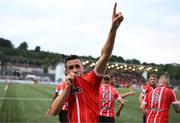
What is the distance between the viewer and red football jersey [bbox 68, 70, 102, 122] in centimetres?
460

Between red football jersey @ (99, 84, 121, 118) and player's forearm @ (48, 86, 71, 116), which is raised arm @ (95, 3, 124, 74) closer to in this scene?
player's forearm @ (48, 86, 71, 116)

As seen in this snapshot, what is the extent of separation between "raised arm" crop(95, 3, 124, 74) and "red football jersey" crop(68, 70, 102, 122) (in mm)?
127

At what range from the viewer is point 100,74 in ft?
15.1

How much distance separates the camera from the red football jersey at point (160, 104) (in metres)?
8.97

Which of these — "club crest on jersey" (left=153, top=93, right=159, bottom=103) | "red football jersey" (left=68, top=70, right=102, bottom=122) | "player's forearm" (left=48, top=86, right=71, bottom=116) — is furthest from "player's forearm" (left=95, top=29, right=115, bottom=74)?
"club crest on jersey" (left=153, top=93, right=159, bottom=103)

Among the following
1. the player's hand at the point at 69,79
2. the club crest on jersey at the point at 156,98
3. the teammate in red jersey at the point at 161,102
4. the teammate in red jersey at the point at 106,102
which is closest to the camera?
the player's hand at the point at 69,79

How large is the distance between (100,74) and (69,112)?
0.56 metres

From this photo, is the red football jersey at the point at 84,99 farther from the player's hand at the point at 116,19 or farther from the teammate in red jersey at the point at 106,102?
the teammate in red jersey at the point at 106,102

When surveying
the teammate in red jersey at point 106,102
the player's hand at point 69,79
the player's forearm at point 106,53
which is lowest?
the teammate in red jersey at point 106,102

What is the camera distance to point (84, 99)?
4617 millimetres

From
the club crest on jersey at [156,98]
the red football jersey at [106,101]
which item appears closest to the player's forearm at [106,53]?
the club crest on jersey at [156,98]

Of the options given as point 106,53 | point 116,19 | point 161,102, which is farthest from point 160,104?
point 116,19

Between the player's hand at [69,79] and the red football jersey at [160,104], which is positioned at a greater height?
the player's hand at [69,79]

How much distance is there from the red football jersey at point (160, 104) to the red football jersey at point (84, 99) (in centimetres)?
456
